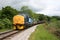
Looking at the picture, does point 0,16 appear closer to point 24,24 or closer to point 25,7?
point 24,24

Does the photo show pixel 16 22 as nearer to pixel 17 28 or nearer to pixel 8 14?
pixel 17 28

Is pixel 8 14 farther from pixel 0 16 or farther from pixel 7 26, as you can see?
pixel 7 26

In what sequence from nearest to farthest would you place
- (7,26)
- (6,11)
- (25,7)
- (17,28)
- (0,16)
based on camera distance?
(17,28) → (7,26) → (0,16) → (6,11) → (25,7)

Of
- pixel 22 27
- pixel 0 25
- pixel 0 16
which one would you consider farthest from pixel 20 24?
pixel 0 16

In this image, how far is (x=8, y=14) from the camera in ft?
149

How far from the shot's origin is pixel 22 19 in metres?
31.4

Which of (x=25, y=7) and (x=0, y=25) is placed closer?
(x=0, y=25)

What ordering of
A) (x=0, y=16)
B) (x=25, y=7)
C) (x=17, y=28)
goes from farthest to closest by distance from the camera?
(x=25, y=7) < (x=0, y=16) < (x=17, y=28)

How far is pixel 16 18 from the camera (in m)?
31.5

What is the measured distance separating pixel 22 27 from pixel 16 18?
1.73 meters

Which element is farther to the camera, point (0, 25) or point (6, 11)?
point (6, 11)

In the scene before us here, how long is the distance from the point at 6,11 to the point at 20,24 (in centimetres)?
1638

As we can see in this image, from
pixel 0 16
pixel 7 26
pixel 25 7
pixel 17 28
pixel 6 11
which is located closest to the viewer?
pixel 17 28

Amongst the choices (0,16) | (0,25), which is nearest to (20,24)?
(0,25)
